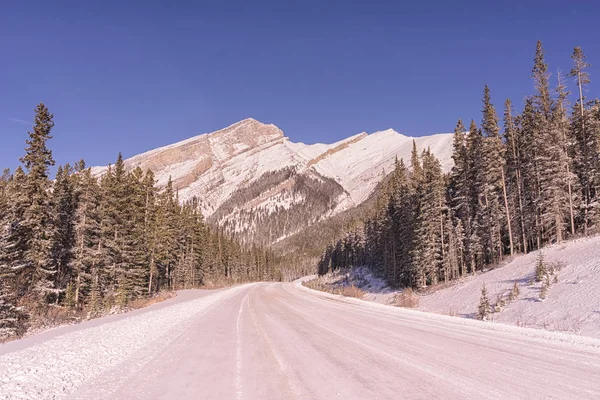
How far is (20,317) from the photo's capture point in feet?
53.1

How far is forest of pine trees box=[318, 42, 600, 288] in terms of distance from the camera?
34.7 meters

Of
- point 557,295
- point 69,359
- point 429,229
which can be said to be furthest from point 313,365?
point 429,229

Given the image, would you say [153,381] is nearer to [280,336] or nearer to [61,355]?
[61,355]

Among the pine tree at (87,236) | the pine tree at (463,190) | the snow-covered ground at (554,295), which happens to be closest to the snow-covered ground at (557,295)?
the snow-covered ground at (554,295)

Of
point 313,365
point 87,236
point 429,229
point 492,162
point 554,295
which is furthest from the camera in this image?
point 429,229

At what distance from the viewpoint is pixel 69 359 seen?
7.68 metres

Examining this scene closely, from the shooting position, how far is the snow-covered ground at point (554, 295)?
12.8 meters

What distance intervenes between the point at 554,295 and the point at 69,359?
18.1m

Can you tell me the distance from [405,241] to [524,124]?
20.1m

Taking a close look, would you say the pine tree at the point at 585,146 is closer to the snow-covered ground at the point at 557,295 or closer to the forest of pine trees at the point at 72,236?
the snow-covered ground at the point at 557,295

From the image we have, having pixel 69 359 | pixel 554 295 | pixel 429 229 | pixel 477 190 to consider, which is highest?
pixel 477 190

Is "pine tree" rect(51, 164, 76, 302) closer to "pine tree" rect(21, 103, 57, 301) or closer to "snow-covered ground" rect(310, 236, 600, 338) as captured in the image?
"pine tree" rect(21, 103, 57, 301)

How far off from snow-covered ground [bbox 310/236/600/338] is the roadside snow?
12731mm

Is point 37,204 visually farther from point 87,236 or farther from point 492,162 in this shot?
point 492,162
